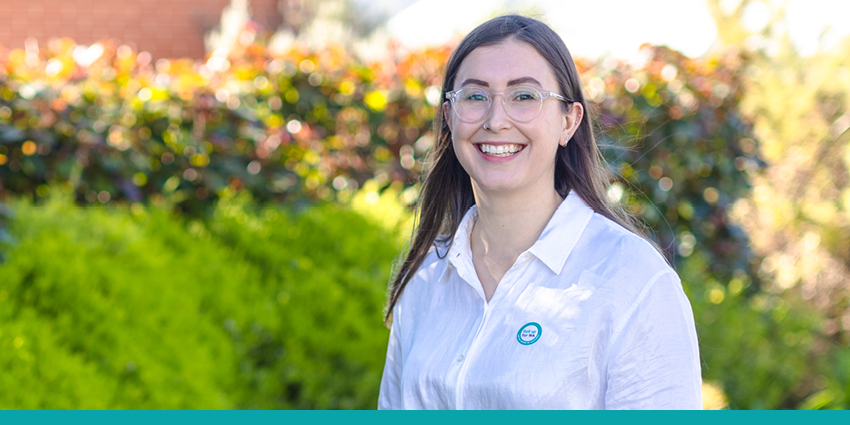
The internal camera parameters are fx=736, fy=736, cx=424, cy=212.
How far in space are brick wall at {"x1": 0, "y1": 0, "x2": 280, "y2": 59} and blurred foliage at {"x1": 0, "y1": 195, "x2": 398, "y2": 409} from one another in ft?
25.4

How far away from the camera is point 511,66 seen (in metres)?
1.80

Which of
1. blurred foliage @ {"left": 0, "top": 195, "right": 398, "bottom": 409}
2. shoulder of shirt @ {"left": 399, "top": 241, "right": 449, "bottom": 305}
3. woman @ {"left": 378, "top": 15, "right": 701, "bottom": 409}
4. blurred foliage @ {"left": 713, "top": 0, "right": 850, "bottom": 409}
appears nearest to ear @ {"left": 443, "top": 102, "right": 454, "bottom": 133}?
woman @ {"left": 378, "top": 15, "right": 701, "bottom": 409}

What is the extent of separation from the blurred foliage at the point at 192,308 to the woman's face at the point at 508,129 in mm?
1689

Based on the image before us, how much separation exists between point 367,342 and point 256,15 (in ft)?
29.2

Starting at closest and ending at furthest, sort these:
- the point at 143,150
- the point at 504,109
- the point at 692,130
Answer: the point at 504,109, the point at 143,150, the point at 692,130

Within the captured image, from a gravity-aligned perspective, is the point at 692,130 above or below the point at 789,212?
above

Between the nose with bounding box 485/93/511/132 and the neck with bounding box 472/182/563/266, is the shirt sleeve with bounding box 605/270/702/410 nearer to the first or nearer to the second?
the neck with bounding box 472/182/563/266

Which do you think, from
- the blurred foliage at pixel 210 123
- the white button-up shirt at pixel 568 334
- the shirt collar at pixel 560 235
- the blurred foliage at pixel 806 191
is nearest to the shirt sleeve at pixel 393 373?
the white button-up shirt at pixel 568 334

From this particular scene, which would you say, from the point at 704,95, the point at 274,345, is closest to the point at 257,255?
the point at 274,345

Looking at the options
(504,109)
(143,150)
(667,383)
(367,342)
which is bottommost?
(667,383)

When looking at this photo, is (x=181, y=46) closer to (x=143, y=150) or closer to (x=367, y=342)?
(x=143, y=150)

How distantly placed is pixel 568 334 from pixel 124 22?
10.7 m

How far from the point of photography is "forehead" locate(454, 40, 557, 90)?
180 centimetres

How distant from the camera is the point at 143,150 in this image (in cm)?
404
